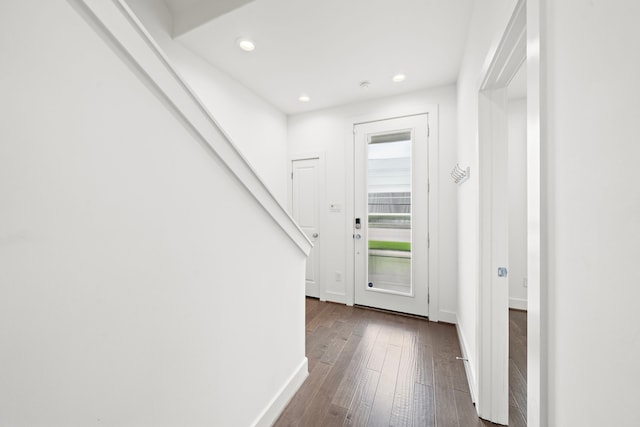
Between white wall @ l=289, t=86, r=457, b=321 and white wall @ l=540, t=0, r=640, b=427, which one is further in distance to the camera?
white wall @ l=289, t=86, r=457, b=321

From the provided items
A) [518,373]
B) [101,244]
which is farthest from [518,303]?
[101,244]

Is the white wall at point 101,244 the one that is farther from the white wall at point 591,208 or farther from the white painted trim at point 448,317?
the white painted trim at point 448,317

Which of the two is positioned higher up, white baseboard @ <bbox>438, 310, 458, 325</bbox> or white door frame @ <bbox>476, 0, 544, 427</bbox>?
white door frame @ <bbox>476, 0, 544, 427</bbox>

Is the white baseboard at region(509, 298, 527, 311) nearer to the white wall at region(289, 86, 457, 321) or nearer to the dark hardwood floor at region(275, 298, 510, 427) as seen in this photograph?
the white wall at region(289, 86, 457, 321)

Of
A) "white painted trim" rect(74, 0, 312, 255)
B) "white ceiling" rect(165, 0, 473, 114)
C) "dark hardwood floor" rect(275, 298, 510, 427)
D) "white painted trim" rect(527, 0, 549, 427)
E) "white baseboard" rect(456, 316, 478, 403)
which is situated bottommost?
"dark hardwood floor" rect(275, 298, 510, 427)

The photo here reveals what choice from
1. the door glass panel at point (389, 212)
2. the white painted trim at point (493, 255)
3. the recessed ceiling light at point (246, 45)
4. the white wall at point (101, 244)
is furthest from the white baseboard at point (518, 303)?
the recessed ceiling light at point (246, 45)

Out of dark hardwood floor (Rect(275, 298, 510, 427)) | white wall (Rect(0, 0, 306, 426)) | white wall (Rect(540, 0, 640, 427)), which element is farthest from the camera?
dark hardwood floor (Rect(275, 298, 510, 427))

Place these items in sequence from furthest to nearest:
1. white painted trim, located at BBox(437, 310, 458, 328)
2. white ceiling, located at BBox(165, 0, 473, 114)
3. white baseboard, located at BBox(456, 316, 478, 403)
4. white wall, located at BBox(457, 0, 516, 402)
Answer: white painted trim, located at BBox(437, 310, 458, 328), white ceiling, located at BBox(165, 0, 473, 114), white baseboard, located at BBox(456, 316, 478, 403), white wall, located at BBox(457, 0, 516, 402)

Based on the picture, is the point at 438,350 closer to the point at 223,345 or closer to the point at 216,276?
the point at 223,345

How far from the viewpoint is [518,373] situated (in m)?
1.81

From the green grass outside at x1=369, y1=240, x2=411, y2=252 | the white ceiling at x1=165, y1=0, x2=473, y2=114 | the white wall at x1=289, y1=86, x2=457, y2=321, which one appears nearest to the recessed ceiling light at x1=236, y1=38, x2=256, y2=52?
the white ceiling at x1=165, y1=0, x2=473, y2=114

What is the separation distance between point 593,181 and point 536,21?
0.50 meters

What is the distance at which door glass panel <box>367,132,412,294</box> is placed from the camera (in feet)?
9.50

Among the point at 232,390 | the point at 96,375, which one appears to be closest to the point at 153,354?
the point at 96,375
